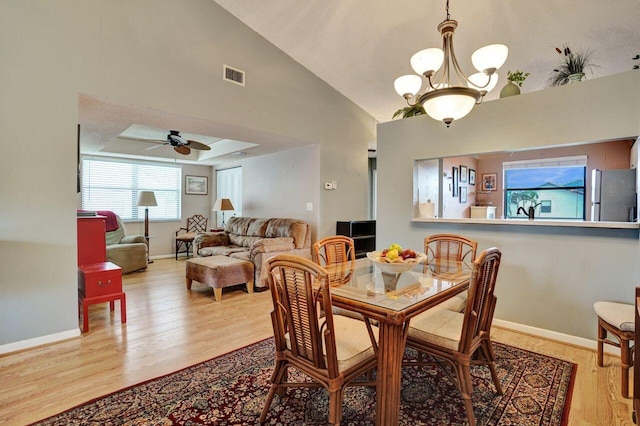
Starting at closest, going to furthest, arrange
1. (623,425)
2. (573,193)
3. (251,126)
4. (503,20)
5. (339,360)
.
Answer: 1. (339,360)
2. (623,425)
3. (503,20)
4. (251,126)
5. (573,193)

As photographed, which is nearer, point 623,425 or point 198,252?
point 623,425

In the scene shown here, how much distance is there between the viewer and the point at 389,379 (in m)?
1.48

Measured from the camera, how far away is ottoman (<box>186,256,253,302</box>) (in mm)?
3955

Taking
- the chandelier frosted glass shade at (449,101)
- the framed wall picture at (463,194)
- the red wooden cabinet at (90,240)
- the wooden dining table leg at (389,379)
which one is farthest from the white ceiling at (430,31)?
the wooden dining table leg at (389,379)

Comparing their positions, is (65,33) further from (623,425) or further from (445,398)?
(623,425)

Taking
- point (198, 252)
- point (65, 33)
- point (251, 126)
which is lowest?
point (198, 252)

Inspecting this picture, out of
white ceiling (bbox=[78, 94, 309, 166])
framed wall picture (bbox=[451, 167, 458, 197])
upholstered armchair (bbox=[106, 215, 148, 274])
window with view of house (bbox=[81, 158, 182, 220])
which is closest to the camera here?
white ceiling (bbox=[78, 94, 309, 166])

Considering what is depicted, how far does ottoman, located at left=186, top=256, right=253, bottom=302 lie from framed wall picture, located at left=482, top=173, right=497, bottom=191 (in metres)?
4.68

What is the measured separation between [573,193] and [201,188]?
298 inches

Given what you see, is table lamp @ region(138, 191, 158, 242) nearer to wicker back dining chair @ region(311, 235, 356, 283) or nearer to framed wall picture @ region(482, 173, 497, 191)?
wicker back dining chair @ region(311, 235, 356, 283)

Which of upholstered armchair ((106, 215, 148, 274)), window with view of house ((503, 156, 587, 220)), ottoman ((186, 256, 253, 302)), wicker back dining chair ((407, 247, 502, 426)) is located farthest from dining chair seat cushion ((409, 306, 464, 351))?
upholstered armchair ((106, 215, 148, 274))

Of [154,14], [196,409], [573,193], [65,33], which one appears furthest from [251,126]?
[573,193]

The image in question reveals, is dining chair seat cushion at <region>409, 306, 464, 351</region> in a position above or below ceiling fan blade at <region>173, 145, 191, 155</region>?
below

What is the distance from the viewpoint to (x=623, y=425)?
1683 millimetres
